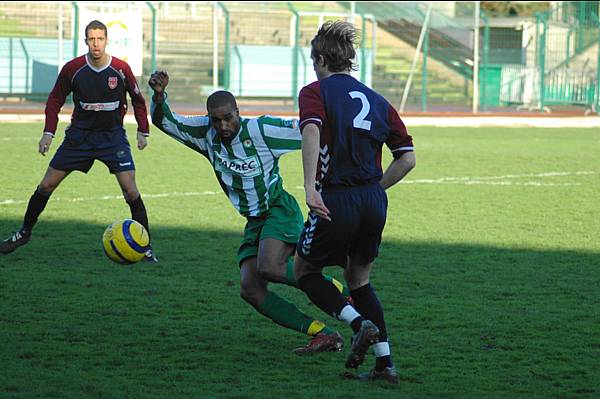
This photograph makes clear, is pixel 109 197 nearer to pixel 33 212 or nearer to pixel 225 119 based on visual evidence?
pixel 33 212

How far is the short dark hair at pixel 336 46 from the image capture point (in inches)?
199

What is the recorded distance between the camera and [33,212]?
29.9 ft

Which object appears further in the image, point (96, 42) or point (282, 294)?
point (96, 42)

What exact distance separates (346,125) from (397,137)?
0.34 m

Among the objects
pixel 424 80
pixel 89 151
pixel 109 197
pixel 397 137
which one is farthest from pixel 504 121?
pixel 397 137

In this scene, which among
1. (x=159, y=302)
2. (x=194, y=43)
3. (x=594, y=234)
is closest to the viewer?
(x=159, y=302)

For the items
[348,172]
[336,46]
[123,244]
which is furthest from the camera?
[123,244]

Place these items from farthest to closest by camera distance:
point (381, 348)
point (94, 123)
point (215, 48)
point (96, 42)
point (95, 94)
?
point (215, 48) < point (94, 123) < point (95, 94) < point (96, 42) < point (381, 348)

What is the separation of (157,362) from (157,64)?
2830 cm

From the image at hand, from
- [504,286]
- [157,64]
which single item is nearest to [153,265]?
[504,286]

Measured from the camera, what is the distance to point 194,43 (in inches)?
1369

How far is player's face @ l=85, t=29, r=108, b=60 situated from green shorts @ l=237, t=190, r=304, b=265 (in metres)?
3.20

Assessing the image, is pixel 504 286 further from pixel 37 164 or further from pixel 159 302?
pixel 37 164

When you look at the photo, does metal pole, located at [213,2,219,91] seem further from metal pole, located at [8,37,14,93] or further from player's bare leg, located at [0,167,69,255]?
player's bare leg, located at [0,167,69,255]
